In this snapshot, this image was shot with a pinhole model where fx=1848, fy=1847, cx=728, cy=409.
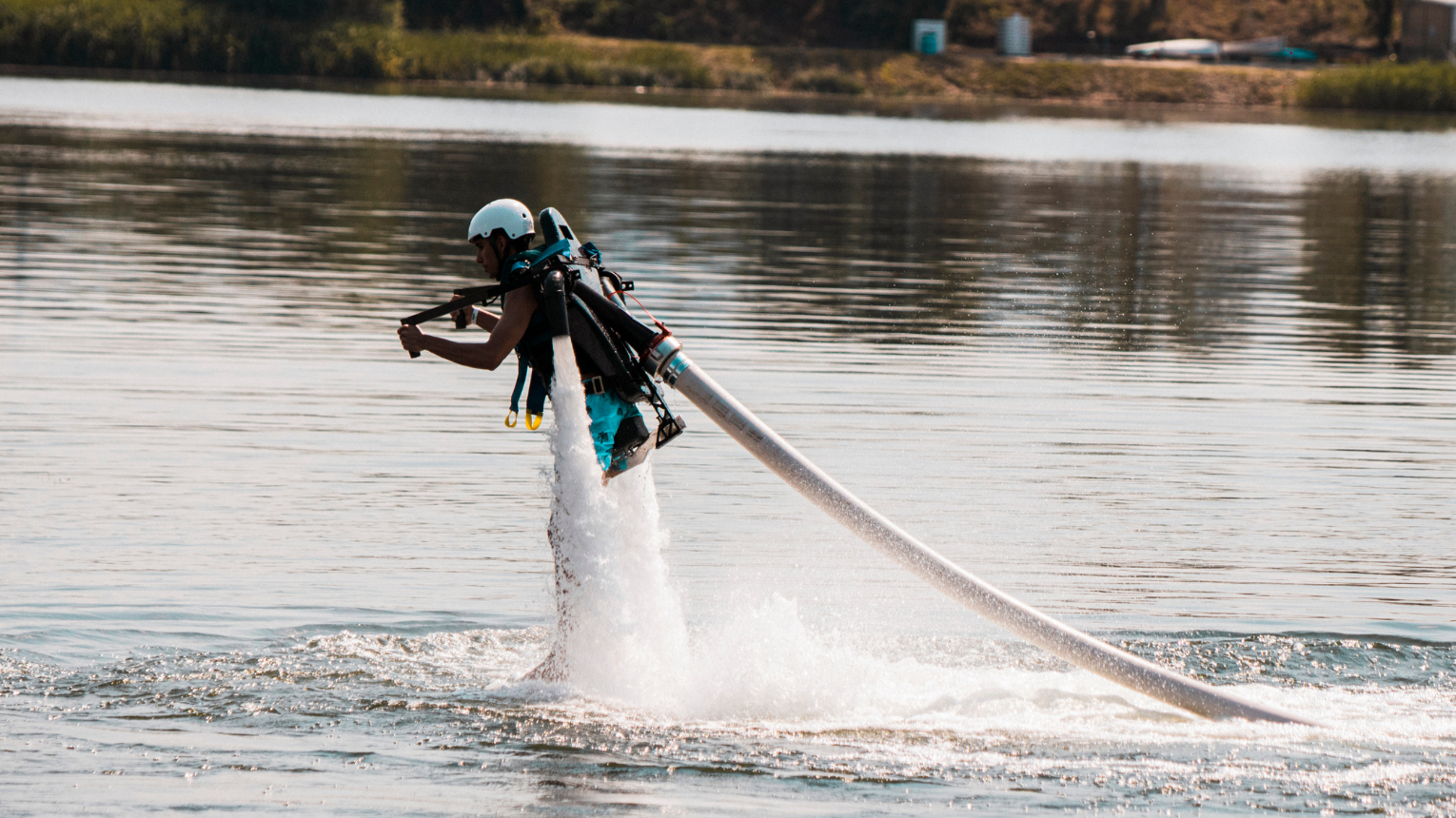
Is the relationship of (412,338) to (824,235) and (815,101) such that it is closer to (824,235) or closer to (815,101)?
(824,235)

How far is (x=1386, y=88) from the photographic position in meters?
108

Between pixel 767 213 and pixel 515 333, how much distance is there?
1160 inches

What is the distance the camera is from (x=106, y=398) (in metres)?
16.7

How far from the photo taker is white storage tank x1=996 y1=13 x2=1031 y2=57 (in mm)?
127062

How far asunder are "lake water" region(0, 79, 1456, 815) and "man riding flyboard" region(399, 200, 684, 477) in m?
0.70

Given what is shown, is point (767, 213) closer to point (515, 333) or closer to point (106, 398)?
point (106, 398)

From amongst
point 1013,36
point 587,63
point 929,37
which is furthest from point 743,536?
point 1013,36

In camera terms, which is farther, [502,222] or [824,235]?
[824,235]

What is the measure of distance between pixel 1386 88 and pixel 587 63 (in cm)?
4671

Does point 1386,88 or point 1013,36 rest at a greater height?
point 1013,36

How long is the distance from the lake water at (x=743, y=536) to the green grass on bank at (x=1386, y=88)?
80658 mm

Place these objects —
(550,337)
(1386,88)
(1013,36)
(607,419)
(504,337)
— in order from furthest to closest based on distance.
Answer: (1013,36) → (1386,88) → (607,419) → (550,337) → (504,337)

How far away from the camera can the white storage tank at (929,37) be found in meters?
125

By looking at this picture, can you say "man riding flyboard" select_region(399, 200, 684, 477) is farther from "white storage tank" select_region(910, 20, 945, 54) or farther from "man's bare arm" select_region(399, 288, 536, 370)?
"white storage tank" select_region(910, 20, 945, 54)
